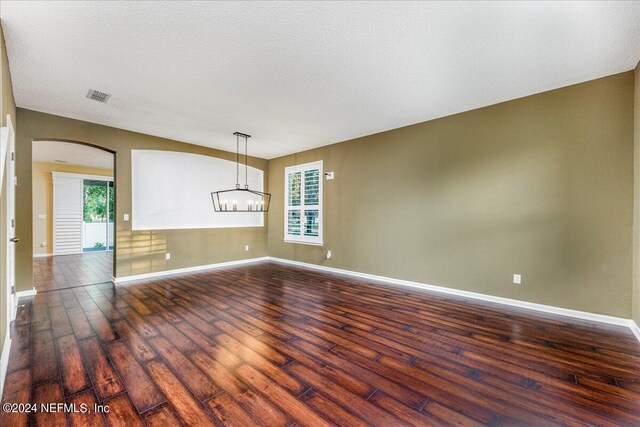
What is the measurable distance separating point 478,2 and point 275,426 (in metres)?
3.12

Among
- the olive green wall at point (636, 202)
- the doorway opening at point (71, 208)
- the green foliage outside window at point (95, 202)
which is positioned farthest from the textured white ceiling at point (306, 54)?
the green foliage outside window at point (95, 202)

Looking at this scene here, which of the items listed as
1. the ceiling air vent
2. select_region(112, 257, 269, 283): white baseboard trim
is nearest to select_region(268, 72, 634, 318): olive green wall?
select_region(112, 257, 269, 283): white baseboard trim

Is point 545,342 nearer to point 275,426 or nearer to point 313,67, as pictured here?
point 275,426

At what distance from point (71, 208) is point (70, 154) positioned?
7.55 ft

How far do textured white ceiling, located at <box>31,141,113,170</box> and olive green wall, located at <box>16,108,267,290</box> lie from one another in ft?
3.93

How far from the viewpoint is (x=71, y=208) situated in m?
7.91

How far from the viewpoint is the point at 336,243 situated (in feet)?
18.3

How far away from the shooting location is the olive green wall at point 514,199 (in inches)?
117

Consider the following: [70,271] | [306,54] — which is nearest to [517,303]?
[306,54]

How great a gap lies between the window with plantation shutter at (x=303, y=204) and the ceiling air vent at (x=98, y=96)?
12.2ft

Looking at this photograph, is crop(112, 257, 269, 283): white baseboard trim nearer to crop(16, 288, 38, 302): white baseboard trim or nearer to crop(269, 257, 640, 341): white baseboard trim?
crop(16, 288, 38, 302): white baseboard trim

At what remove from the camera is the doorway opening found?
6339 millimetres

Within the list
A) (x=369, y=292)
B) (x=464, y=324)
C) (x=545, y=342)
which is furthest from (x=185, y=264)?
(x=545, y=342)

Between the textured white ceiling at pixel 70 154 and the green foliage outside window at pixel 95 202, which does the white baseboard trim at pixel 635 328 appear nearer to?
the textured white ceiling at pixel 70 154
